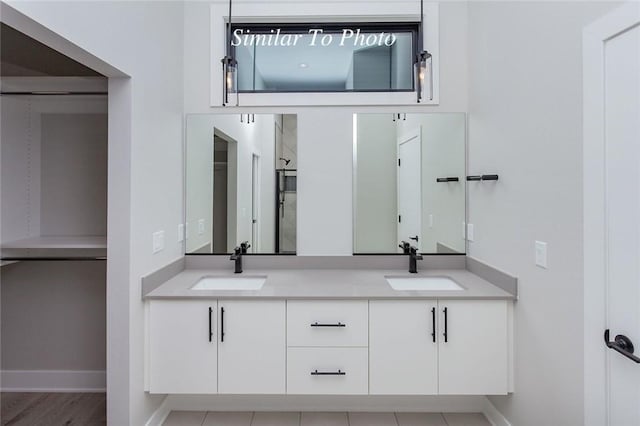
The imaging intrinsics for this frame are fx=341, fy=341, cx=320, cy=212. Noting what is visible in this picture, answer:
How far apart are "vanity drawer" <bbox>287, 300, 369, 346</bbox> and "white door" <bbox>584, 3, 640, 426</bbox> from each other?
1.01 metres

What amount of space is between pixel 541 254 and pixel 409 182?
3.68 ft

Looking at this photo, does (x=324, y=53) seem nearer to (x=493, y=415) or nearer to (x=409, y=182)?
(x=409, y=182)

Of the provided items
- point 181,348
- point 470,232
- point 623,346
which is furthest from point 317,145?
point 623,346

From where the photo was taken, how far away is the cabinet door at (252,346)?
6.29 feet

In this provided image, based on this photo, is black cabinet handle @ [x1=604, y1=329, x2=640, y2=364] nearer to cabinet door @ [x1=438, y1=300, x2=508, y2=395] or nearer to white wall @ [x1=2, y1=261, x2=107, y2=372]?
Result: cabinet door @ [x1=438, y1=300, x2=508, y2=395]

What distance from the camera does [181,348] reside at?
6.33 feet

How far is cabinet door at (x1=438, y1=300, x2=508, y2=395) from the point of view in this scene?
6.27 feet

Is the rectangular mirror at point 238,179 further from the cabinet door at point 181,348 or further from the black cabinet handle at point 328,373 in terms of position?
the black cabinet handle at point 328,373

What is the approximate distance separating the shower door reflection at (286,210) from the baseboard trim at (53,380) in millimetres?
1605

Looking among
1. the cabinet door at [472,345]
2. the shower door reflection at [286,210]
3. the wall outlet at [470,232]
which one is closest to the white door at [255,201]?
the shower door reflection at [286,210]

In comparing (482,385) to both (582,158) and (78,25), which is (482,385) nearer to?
(582,158)

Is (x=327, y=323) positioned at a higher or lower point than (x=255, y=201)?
lower

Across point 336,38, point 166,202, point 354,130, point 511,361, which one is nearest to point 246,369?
point 166,202

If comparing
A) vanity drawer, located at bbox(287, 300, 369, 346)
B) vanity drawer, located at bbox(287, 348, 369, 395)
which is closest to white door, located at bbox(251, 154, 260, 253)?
vanity drawer, located at bbox(287, 300, 369, 346)
